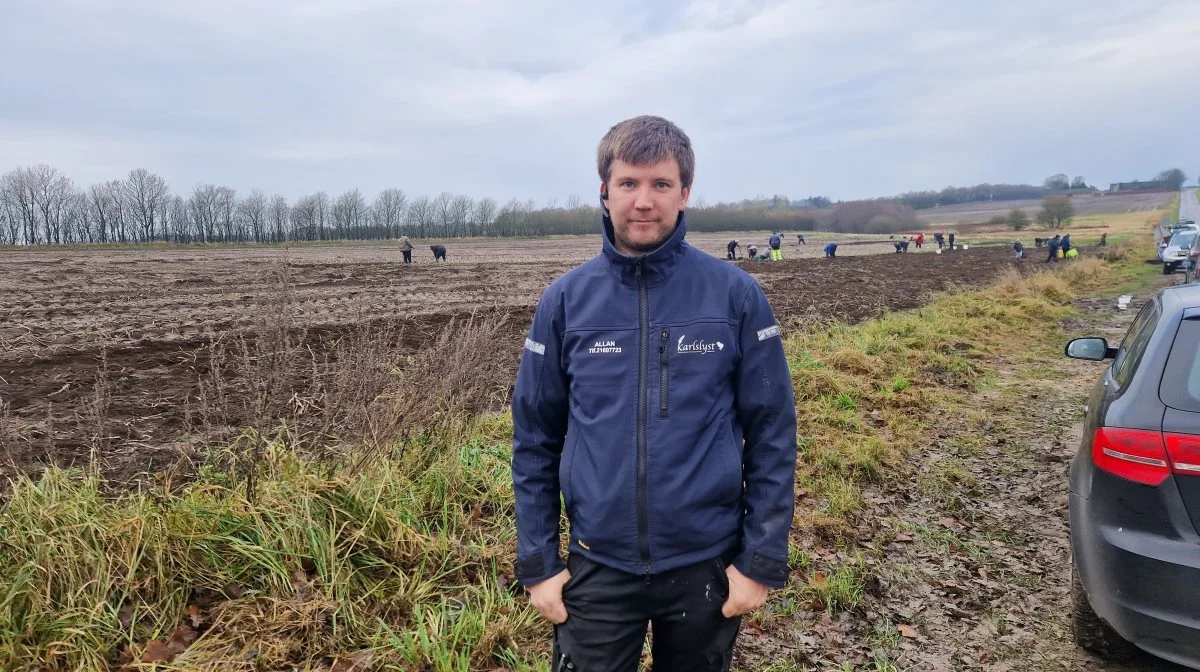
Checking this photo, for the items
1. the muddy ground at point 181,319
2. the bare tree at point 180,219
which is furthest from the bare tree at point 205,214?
the muddy ground at point 181,319

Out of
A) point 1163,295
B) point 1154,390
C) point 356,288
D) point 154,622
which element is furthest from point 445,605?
point 356,288

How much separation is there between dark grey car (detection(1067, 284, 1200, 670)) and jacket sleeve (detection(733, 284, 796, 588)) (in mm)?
1789

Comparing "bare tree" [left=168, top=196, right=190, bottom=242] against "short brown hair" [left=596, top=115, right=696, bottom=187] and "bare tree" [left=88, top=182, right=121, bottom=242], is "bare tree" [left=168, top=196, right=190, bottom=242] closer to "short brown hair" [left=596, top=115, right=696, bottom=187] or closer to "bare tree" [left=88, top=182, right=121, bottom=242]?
"bare tree" [left=88, top=182, right=121, bottom=242]

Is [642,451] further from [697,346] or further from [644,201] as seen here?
[644,201]

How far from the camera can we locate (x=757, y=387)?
6.47 feet

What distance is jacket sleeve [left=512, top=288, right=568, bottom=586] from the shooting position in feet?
6.64

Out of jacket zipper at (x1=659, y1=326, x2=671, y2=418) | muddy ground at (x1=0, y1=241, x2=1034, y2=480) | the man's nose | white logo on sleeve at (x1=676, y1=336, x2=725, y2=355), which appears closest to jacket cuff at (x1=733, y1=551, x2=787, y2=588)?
jacket zipper at (x1=659, y1=326, x2=671, y2=418)

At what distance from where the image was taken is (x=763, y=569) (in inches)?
75.9

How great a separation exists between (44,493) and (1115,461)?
5.05m

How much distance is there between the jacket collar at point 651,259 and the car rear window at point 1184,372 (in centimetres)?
227

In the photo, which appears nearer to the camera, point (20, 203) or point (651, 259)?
point (651, 259)

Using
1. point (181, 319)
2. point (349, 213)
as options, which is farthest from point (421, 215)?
point (181, 319)

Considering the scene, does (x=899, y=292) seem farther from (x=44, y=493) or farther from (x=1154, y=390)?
(x=44, y=493)

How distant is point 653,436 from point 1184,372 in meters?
2.47
